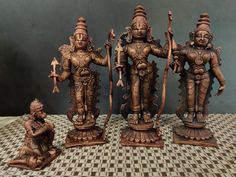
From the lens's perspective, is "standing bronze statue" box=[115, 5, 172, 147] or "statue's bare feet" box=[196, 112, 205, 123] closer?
"standing bronze statue" box=[115, 5, 172, 147]

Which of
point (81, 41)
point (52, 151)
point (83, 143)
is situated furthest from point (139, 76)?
point (52, 151)

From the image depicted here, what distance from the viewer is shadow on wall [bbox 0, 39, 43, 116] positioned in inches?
90.4

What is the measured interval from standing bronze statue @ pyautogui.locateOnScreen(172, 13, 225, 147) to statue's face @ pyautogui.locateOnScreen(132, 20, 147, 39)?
0.75 feet

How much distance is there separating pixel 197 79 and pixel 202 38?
27cm

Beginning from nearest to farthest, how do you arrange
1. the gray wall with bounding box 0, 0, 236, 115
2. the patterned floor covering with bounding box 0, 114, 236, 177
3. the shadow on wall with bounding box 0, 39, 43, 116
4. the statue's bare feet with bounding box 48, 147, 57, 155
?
the patterned floor covering with bounding box 0, 114, 236, 177 → the statue's bare feet with bounding box 48, 147, 57, 155 → the gray wall with bounding box 0, 0, 236, 115 → the shadow on wall with bounding box 0, 39, 43, 116

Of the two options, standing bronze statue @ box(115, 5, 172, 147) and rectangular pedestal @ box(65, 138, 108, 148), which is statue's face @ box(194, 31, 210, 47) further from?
rectangular pedestal @ box(65, 138, 108, 148)

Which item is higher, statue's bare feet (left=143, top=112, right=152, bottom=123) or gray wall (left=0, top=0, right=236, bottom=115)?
gray wall (left=0, top=0, right=236, bottom=115)

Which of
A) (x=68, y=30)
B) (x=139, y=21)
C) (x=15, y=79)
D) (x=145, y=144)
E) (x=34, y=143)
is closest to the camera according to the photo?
(x=34, y=143)

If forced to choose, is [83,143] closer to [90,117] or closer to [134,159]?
[90,117]

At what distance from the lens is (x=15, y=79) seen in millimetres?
2365

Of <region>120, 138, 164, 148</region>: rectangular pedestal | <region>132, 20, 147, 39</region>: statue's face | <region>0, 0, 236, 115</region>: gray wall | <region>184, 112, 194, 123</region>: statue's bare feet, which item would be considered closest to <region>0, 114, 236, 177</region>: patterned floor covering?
<region>120, 138, 164, 148</region>: rectangular pedestal

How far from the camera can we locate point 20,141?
1763 mm

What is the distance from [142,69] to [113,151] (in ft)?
1.83

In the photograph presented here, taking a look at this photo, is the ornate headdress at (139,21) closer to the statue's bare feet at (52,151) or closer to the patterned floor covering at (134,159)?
the patterned floor covering at (134,159)
